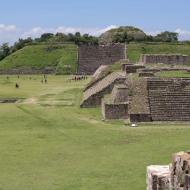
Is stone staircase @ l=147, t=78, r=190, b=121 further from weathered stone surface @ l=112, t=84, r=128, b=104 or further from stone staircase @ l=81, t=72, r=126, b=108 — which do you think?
stone staircase @ l=81, t=72, r=126, b=108

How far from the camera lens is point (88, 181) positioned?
16.2 m

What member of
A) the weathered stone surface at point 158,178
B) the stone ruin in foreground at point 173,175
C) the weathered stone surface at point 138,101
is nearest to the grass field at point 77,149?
the weathered stone surface at point 138,101

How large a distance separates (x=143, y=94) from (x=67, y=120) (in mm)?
4463

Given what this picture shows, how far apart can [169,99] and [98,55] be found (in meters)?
54.2

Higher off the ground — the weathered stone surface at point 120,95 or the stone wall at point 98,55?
the stone wall at point 98,55

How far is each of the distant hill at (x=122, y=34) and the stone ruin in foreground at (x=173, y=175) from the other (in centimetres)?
8612

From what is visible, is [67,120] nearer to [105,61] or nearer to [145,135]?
[145,135]

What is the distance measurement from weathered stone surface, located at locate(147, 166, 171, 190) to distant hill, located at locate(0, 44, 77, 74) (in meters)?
67.6

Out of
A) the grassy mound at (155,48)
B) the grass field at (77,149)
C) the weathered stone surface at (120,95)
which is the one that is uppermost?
the grassy mound at (155,48)

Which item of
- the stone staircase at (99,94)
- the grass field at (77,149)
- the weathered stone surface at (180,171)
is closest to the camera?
the weathered stone surface at (180,171)

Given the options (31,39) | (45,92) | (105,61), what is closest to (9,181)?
(45,92)

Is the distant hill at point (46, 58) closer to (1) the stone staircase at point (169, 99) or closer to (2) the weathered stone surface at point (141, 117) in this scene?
(1) the stone staircase at point (169, 99)

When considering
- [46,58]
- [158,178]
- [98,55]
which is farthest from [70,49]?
[158,178]

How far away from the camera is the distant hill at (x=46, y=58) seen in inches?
3184
